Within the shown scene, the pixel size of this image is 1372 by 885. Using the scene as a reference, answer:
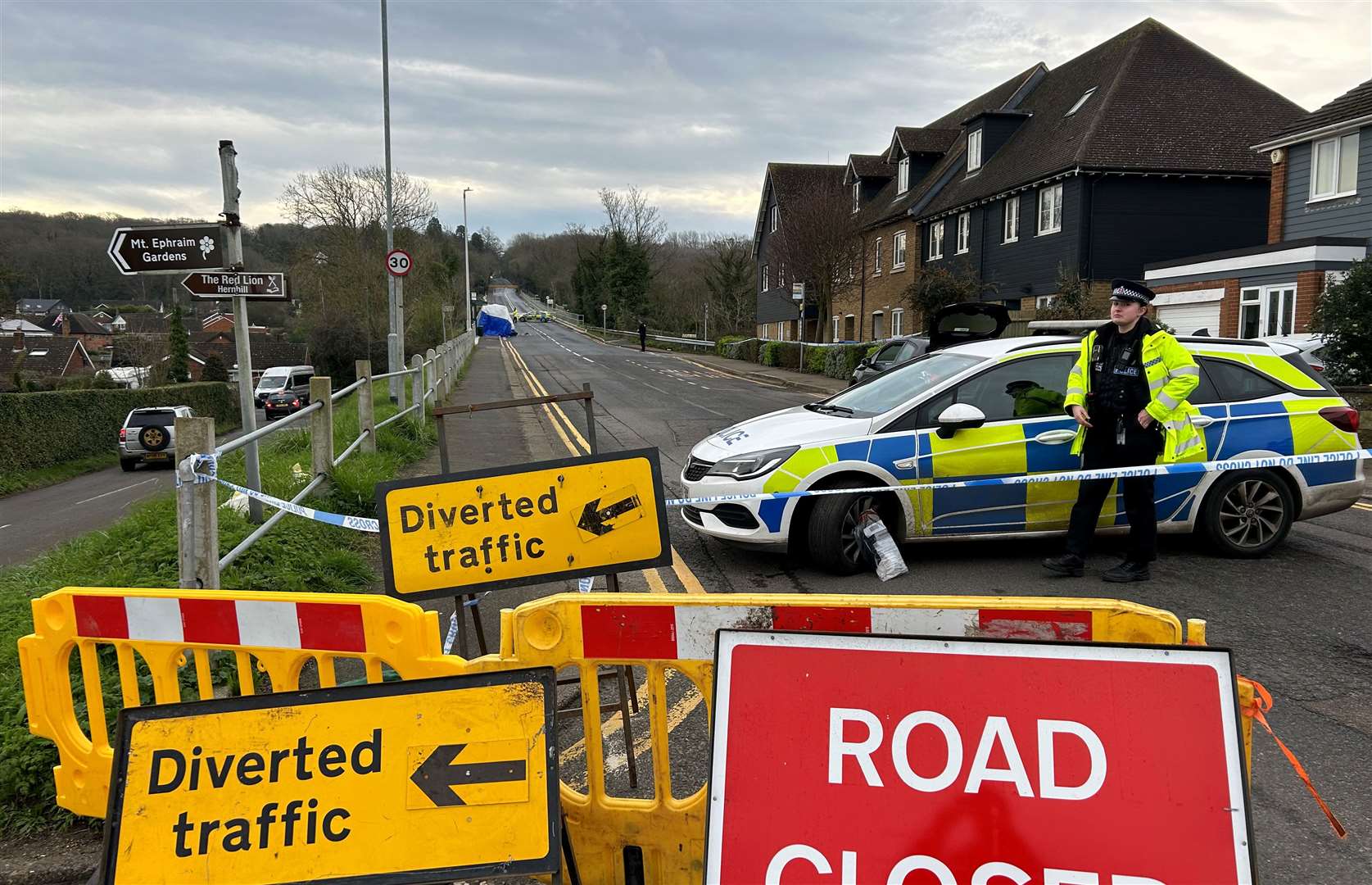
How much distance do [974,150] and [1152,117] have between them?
6921 mm

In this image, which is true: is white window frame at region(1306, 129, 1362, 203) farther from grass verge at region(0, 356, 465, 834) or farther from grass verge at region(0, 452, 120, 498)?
grass verge at region(0, 452, 120, 498)

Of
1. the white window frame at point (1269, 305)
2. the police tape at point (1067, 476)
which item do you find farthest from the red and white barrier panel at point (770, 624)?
the white window frame at point (1269, 305)

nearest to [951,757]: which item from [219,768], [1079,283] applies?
[219,768]

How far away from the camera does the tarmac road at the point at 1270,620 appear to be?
3268 mm

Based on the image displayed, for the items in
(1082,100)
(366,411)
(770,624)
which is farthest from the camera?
(1082,100)

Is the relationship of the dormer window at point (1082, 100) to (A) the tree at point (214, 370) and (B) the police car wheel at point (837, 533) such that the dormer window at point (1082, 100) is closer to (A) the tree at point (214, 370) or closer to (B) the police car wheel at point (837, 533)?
(B) the police car wheel at point (837, 533)

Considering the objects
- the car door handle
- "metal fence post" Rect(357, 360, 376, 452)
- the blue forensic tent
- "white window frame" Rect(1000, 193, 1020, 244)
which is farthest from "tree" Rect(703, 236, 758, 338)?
the car door handle

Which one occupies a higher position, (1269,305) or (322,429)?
(1269,305)

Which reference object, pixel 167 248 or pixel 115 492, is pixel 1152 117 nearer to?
pixel 167 248

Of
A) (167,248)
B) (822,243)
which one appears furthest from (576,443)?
(822,243)

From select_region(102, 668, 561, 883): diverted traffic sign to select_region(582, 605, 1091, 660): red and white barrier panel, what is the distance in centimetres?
24

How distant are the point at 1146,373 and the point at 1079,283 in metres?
21.6

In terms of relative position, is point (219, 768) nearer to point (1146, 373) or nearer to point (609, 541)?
point (609, 541)

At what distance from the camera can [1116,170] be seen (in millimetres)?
25469
